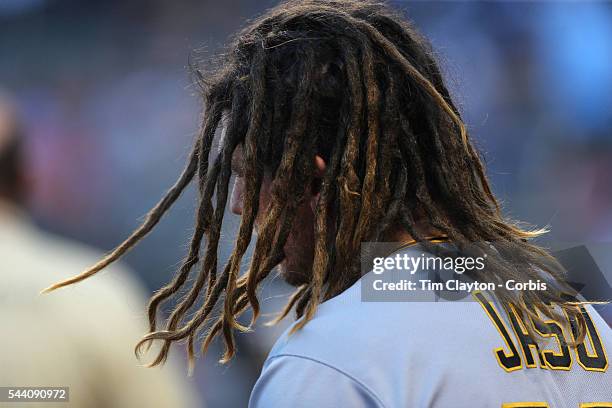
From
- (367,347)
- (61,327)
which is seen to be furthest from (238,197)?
(61,327)

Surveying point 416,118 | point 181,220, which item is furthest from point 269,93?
point 181,220

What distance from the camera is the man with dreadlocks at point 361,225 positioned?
112 cm

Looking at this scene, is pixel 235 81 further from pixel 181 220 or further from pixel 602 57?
pixel 602 57

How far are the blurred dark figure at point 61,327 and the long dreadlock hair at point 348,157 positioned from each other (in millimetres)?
690

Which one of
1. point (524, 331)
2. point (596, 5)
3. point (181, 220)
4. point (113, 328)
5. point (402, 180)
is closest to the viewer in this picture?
point (524, 331)

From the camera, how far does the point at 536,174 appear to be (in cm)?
532

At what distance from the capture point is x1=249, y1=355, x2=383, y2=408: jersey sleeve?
1082mm

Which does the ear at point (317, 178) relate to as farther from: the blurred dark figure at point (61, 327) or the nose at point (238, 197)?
the blurred dark figure at point (61, 327)

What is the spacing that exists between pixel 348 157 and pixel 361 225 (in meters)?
0.12

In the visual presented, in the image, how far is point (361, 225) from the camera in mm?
1321

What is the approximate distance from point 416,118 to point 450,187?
0.16 meters

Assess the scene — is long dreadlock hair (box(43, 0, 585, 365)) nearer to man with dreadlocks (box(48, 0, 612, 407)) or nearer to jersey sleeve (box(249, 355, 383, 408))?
man with dreadlocks (box(48, 0, 612, 407))

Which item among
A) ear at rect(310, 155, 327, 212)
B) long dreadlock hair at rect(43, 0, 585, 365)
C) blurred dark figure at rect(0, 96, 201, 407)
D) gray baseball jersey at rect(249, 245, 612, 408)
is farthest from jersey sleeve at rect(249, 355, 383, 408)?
blurred dark figure at rect(0, 96, 201, 407)

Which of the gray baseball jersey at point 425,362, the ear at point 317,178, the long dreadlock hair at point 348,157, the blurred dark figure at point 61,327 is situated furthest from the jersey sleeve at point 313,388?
the blurred dark figure at point 61,327
